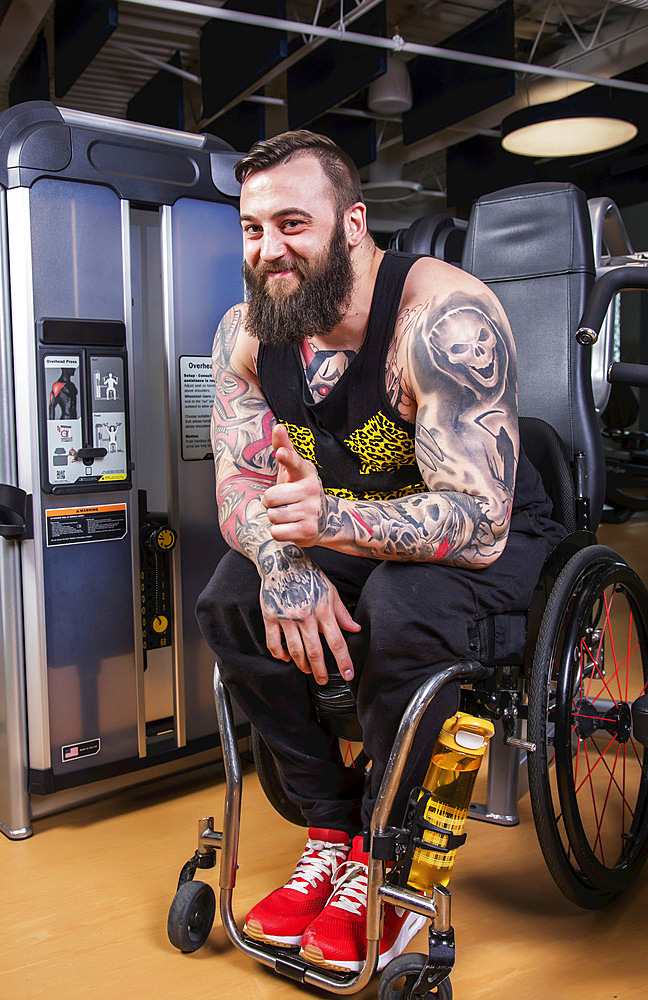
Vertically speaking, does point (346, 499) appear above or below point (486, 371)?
below

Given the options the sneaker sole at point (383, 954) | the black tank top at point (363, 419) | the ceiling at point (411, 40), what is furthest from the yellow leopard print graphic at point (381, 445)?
the ceiling at point (411, 40)

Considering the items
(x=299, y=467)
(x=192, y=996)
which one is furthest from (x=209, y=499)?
(x=192, y=996)

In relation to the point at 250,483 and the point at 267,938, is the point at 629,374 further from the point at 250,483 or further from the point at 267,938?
the point at 267,938

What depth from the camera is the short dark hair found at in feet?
4.72

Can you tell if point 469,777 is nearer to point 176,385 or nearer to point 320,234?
point 320,234

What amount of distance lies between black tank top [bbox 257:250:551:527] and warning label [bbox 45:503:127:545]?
0.60m

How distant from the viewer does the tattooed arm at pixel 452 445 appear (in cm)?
130

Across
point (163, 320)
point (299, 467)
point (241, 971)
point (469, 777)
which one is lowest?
point (241, 971)

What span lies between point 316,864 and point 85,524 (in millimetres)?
897

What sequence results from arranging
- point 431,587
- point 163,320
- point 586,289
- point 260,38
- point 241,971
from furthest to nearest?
point 260,38
point 163,320
point 586,289
point 241,971
point 431,587

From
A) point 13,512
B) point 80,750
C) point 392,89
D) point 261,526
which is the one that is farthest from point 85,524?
point 392,89

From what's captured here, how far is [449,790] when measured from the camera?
1282mm

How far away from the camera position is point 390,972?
1250mm

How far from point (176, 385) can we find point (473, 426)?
0.95 metres
